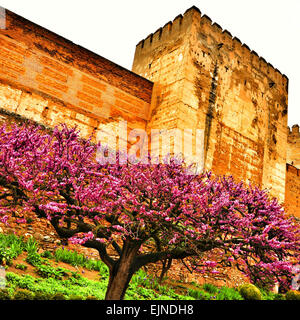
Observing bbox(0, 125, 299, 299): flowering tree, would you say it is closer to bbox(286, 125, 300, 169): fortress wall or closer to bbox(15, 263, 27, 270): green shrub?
bbox(15, 263, 27, 270): green shrub

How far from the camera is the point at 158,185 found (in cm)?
482

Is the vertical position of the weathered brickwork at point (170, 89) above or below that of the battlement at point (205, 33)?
below

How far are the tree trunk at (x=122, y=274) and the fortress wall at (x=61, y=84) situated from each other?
631 cm

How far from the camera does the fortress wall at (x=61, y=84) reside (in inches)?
385

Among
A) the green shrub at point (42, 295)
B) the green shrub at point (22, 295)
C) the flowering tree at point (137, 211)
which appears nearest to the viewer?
the flowering tree at point (137, 211)

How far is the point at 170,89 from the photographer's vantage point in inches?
451

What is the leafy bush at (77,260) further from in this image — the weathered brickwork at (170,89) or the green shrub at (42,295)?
Answer: the weathered brickwork at (170,89)

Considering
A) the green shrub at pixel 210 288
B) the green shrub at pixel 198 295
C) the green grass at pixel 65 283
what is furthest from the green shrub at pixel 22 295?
the green shrub at pixel 210 288

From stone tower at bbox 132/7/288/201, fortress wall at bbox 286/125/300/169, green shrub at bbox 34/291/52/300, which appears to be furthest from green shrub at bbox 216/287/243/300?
fortress wall at bbox 286/125/300/169

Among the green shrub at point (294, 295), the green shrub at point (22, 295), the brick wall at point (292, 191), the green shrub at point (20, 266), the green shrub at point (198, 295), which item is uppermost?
the brick wall at point (292, 191)
